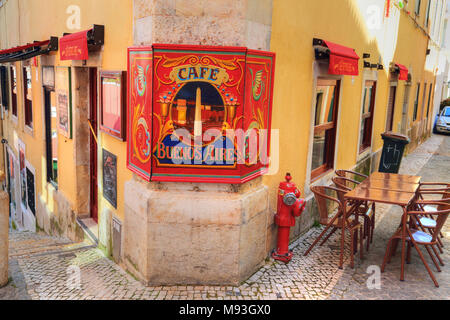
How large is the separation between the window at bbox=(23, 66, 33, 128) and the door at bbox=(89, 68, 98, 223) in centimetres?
385

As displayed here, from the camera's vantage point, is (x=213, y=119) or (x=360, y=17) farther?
(x=360, y=17)

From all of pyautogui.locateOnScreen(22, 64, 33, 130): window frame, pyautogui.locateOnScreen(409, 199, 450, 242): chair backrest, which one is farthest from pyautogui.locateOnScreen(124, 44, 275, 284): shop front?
pyautogui.locateOnScreen(22, 64, 33, 130): window frame

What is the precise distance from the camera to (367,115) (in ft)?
32.0

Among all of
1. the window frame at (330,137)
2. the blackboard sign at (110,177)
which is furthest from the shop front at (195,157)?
the window frame at (330,137)

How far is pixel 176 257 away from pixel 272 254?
1.43 meters

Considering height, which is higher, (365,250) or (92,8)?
(92,8)

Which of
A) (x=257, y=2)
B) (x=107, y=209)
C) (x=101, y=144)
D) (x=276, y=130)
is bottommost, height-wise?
(x=107, y=209)

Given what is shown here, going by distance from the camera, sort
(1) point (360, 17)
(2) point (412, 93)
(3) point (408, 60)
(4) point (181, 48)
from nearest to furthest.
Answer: (4) point (181, 48) → (1) point (360, 17) → (3) point (408, 60) → (2) point (412, 93)

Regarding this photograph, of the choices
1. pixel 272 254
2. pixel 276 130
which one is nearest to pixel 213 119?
pixel 276 130

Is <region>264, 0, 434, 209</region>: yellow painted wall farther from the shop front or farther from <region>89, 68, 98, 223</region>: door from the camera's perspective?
<region>89, 68, 98, 223</region>: door

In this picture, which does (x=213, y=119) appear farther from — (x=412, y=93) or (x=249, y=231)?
(x=412, y=93)

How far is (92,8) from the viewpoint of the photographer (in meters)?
5.94

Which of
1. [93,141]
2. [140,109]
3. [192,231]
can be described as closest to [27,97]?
[93,141]

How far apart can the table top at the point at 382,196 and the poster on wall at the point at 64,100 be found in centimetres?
457
